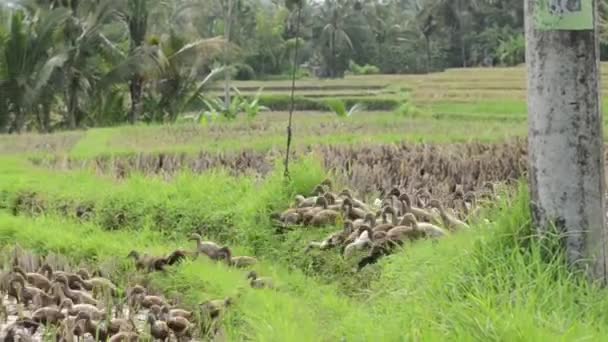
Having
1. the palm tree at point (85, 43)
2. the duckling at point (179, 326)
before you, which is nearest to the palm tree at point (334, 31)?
the palm tree at point (85, 43)

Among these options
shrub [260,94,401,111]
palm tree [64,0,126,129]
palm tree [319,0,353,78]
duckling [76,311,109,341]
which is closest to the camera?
duckling [76,311,109,341]

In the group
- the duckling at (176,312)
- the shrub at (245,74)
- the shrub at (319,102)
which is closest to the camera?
the duckling at (176,312)

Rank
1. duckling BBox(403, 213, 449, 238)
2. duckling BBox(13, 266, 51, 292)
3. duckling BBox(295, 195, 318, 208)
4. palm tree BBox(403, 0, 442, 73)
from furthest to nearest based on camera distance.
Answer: palm tree BBox(403, 0, 442, 73)
duckling BBox(295, 195, 318, 208)
duckling BBox(13, 266, 51, 292)
duckling BBox(403, 213, 449, 238)

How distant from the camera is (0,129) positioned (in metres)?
18.3

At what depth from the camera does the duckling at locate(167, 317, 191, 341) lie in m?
3.55

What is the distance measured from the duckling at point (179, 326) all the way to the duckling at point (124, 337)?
8.9 inches

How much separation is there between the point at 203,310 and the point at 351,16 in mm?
43520

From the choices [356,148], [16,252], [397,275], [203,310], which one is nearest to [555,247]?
[397,275]

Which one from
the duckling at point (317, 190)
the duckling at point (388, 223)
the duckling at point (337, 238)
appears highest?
the duckling at point (317, 190)

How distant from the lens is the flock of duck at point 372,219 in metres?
4.25

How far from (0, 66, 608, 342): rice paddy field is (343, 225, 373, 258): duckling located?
0.06 metres

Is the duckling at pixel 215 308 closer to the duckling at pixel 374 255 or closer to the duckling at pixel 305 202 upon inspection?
the duckling at pixel 374 255

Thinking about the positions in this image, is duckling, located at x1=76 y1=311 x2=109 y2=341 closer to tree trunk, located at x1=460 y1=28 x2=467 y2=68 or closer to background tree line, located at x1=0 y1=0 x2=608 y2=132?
background tree line, located at x1=0 y1=0 x2=608 y2=132

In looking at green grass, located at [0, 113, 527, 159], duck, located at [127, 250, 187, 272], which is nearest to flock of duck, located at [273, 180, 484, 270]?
duck, located at [127, 250, 187, 272]
